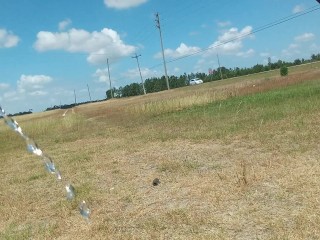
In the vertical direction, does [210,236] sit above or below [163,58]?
below

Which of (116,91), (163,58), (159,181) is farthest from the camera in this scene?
(116,91)

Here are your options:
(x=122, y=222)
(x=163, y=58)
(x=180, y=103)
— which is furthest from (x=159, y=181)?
(x=163, y=58)

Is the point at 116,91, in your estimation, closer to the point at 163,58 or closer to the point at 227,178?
the point at 163,58

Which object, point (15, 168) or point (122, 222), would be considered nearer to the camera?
point (122, 222)

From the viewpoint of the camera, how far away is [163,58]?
194 ft

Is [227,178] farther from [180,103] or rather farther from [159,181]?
[180,103]

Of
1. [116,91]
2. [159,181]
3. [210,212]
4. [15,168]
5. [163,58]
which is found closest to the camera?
[210,212]

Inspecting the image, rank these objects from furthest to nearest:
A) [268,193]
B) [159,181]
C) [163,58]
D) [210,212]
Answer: [163,58]
[159,181]
[268,193]
[210,212]

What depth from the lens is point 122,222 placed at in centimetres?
560

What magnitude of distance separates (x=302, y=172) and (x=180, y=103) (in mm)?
19936

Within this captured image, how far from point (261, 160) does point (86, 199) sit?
3.30 metres

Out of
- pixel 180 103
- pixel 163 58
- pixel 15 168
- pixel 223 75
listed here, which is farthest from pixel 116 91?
pixel 15 168

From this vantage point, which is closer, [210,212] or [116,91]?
[210,212]

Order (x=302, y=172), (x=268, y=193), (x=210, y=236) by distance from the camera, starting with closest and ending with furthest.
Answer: (x=210, y=236), (x=268, y=193), (x=302, y=172)
